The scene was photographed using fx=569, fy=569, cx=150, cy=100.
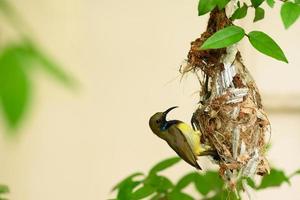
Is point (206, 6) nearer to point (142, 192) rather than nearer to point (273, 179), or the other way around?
point (142, 192)

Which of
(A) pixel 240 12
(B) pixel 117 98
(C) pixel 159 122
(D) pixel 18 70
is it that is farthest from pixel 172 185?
(D) pixel 18 70

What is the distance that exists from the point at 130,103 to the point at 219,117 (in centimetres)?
105

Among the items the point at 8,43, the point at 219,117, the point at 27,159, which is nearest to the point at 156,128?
the point at 219,117

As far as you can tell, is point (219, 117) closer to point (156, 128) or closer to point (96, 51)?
point (156, 128)

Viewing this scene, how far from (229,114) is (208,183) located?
0.33m

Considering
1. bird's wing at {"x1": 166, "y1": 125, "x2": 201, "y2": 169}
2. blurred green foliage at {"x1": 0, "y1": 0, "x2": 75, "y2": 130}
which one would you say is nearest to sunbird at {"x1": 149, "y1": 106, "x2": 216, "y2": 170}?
bird's wing at {"x1": 166, "y1": 125, "x2": 201, "y2": 169}

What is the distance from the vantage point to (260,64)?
203cm

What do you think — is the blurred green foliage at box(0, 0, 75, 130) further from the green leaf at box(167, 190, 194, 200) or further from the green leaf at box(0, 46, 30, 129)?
the green leaf at box(167, 190, 194, 200)

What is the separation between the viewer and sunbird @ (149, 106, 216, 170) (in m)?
0.92

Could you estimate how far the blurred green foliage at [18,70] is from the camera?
20cm

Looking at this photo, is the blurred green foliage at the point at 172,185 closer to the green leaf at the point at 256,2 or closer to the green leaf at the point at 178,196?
the green leaf at the point at 178,196

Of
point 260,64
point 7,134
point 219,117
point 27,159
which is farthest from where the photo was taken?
point 260,64

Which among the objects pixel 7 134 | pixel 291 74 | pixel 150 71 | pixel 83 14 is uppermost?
Answer: pixel 83 14

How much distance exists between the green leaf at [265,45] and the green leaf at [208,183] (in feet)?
1.52
